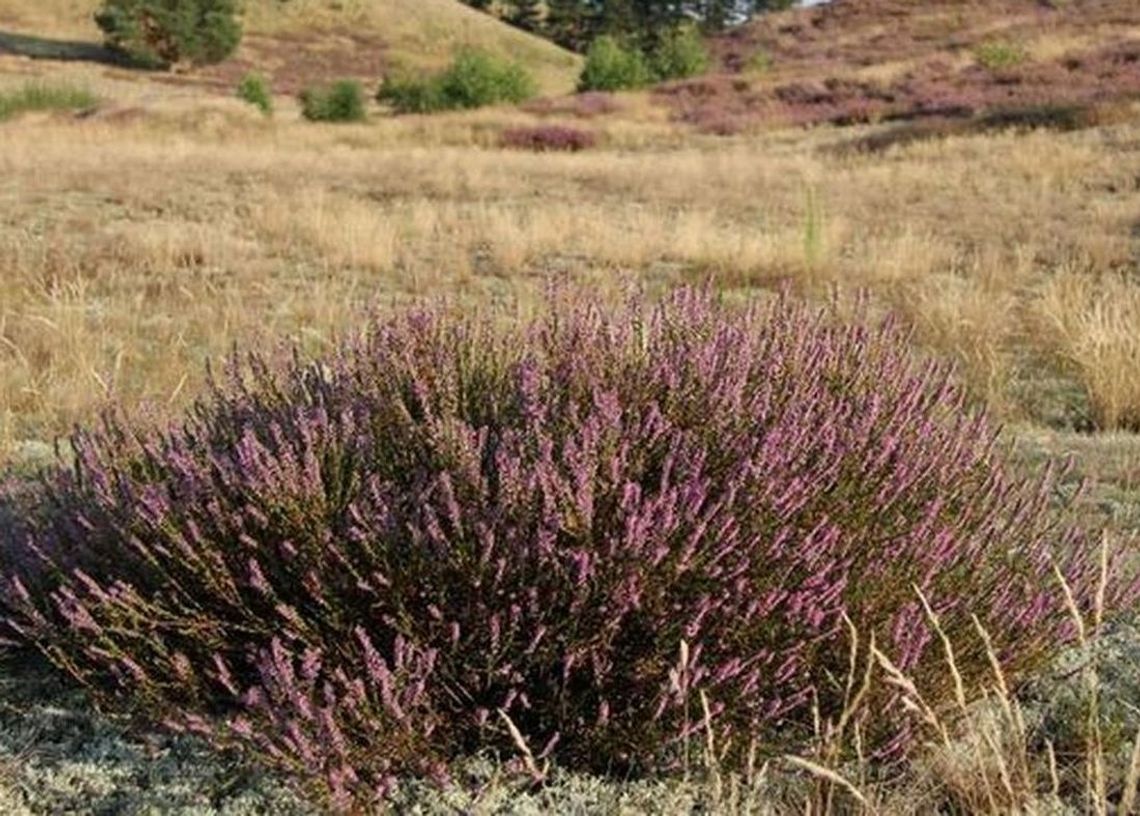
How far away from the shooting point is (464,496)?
232cm

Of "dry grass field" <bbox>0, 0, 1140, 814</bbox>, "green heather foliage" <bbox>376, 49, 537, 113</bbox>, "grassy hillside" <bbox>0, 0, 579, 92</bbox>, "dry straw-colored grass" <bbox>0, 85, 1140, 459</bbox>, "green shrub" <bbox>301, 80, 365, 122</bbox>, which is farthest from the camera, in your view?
"grassy hillside" <bbox>0, 0, 579, 92</bbox>

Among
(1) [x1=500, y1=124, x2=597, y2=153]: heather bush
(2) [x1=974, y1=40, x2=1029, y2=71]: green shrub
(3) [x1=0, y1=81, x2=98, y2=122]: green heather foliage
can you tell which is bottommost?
(1) [x1=500, y1=124, x2=597, y2=153]: heather bush

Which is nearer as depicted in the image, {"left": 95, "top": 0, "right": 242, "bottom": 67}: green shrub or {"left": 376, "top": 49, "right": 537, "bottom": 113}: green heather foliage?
{"left": 376, "top": 49, "right": 537, "bottom": 113}: green heather foliage

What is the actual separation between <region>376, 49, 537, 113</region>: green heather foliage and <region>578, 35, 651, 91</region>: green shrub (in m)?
3.28

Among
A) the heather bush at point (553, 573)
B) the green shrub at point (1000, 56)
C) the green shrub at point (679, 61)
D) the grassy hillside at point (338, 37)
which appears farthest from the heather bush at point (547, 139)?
the grassy hillside at point (338, 37)

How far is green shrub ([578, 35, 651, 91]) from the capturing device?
3953 cm

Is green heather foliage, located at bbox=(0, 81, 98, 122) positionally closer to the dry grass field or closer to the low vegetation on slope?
the dry grass field

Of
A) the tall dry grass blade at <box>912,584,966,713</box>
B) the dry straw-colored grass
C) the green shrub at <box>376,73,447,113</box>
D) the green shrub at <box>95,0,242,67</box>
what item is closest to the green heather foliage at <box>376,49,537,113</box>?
the green shrub at <box>376,73,447,113</box>

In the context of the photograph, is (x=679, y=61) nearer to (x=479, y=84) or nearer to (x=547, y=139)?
(x=479, y=84)

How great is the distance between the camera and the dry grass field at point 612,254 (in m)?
4.21

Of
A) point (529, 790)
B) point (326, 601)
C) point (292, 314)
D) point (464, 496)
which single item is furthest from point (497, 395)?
point (292, 314)

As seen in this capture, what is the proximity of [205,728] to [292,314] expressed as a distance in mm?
6011

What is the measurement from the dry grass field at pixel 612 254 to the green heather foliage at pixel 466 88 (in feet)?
32.5

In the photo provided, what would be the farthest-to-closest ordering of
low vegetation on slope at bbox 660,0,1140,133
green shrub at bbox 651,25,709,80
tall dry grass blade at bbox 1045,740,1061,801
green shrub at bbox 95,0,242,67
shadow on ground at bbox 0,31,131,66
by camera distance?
1. shadow on ground at bbox 0,31,131,66
2. green shrub at bbox 95,0,242,67
3. green shrub at bbox 651,25,709,80
4. low vegetation on slope at bbox 660,0,1140,133
5. tall dry grass blade at bbox 1045,740,1061,801
